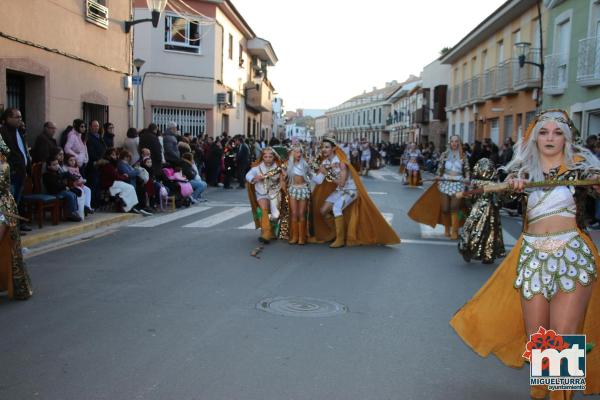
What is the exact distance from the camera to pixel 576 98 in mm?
19672

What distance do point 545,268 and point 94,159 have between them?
35.5ft

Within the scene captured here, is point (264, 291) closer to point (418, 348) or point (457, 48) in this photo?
point (418, 348)

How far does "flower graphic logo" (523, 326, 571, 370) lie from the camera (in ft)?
11.8

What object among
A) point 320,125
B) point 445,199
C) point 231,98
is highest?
point 320,125

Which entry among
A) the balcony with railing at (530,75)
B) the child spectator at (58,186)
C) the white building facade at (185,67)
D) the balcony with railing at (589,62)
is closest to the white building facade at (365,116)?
the balcony with railing at (530,75)

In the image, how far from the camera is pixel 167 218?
12766mm

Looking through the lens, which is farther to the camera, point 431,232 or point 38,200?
point 431,232

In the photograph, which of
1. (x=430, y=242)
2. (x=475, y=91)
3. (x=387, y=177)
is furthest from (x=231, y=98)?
(x=430, y=242)

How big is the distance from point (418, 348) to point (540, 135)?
1.94 metres

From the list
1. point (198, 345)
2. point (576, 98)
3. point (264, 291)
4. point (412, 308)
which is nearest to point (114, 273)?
point (264, 291)

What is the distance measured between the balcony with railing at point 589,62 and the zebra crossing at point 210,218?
8.47 metres

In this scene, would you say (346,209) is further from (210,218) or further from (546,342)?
(546,342)

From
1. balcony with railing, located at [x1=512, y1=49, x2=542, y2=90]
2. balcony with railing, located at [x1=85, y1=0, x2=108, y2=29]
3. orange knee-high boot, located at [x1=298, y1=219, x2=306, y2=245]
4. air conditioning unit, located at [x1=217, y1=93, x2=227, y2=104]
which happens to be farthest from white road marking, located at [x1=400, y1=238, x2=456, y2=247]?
air conditioning unit, located at [x1=217, y1=93, x2=227, y2=104]

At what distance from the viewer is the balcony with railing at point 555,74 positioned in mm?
20906
